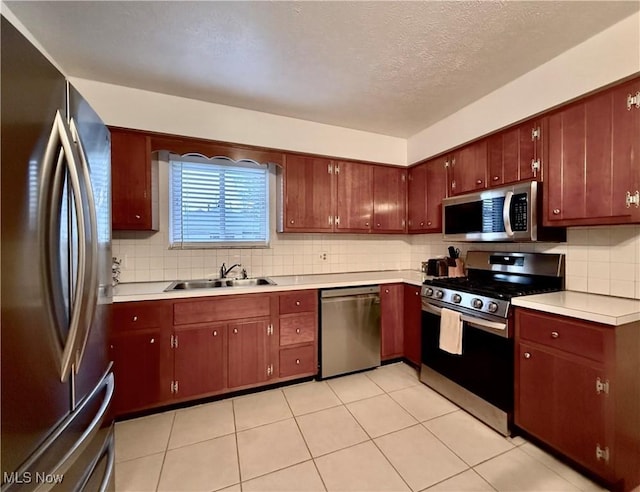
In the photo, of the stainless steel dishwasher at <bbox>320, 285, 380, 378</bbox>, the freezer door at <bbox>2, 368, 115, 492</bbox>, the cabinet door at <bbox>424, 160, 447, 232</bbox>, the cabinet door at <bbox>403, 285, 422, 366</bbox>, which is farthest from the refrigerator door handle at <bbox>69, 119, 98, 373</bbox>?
the cabinet door at <bbox>424, 160, 447, 232</bbox>

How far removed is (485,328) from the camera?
197 centimetres

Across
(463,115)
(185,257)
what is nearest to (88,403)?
(185,257)

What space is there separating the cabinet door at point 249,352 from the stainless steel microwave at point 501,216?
6.37ft

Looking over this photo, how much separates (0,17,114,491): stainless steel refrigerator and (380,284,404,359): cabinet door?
7.56ft

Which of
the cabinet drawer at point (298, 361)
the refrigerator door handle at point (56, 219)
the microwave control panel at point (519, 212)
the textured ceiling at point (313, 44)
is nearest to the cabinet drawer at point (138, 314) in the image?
the cabinet drawer at point (298, 361)

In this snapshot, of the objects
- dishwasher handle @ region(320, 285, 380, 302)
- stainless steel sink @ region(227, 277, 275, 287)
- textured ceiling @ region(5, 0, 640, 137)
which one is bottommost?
dishwasher handle @ region(320, 285, 380, 302)

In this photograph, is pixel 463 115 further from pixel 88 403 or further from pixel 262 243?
pixel 88 403

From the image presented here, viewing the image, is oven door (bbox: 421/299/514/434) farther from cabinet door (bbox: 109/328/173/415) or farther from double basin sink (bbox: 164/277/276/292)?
cabinet door (bbox: 109/328/173/415)

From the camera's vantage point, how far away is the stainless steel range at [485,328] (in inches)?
73.8

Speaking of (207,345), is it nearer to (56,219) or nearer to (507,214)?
(56,219)

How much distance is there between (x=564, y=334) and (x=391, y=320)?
148 cm

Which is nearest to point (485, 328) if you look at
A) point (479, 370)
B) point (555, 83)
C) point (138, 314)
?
point (479, 370)

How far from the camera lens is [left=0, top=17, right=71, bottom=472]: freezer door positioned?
74 centimetres

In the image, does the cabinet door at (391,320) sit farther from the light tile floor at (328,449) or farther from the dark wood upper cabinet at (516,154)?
the dark wood upper cabinet at (516,154)
